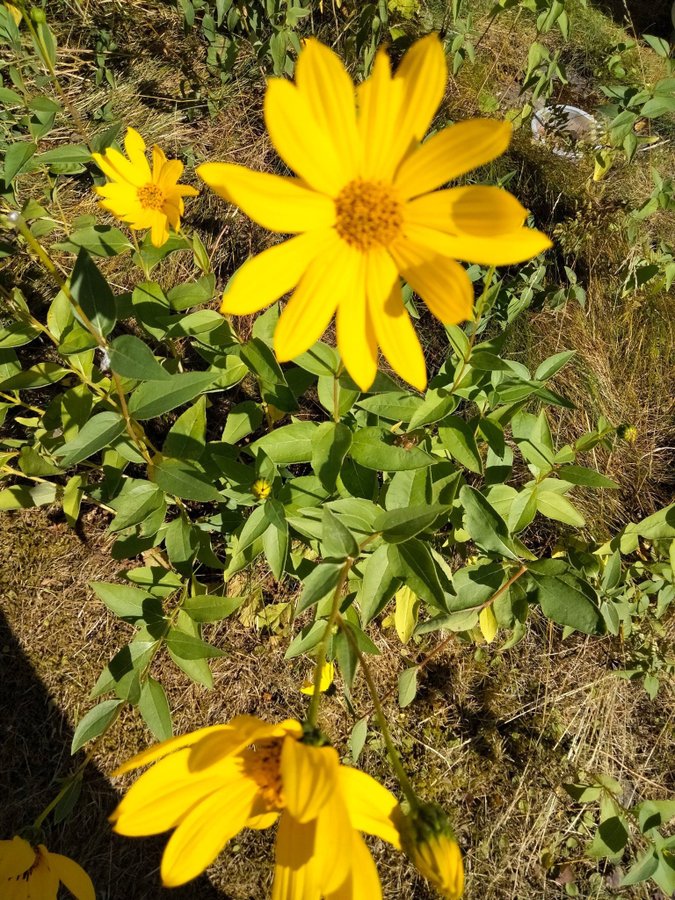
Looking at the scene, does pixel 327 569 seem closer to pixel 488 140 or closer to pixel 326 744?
pixel 326 744

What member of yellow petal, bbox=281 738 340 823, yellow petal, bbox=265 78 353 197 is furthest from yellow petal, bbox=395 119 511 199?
yellow petal, bbox=281 738 340 823

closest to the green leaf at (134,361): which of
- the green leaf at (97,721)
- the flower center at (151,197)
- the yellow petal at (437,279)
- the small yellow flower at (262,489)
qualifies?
the small yellow flower at (262,489)

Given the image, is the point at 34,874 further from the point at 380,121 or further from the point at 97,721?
the point at 380,121

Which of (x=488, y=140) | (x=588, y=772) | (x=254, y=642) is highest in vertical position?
(x=488, y=140)

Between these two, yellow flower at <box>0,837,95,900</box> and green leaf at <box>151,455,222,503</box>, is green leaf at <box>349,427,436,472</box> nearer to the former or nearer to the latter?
green leaf at <box>151,455,222,503</box>

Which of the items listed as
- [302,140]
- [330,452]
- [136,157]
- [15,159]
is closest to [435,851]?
[330,452]

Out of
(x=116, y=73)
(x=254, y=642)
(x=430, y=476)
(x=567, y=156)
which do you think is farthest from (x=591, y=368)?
(x=116, y=73)

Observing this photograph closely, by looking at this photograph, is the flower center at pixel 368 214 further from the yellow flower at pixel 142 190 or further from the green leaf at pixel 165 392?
the yellow flower at pixel 142 190
